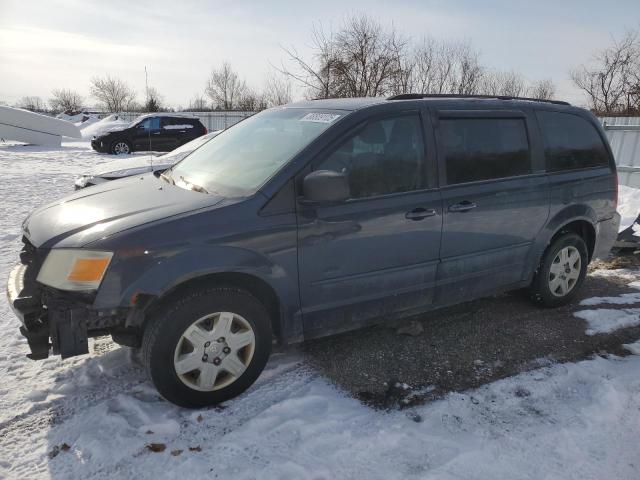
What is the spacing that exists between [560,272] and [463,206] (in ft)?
5.02

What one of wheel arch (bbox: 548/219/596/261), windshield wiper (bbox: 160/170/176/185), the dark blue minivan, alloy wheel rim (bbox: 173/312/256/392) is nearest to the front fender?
the dark blue minivan

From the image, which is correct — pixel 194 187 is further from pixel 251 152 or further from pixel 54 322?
pixel 54 322

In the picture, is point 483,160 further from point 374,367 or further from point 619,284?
point 619,284

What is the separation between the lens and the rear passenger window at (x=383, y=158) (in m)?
3.13

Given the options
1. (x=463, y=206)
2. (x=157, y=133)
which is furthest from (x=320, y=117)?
(x=157, y=133)

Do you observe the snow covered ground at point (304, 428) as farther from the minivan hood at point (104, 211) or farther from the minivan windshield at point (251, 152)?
the minivan windshield at point (251, 152)

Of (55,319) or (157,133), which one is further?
(157,133)

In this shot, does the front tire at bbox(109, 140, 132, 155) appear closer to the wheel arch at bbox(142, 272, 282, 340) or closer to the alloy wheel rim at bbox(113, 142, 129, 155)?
the alloy wheel rim at bbox(113, 142, 129, 155)

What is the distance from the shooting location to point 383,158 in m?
3.26

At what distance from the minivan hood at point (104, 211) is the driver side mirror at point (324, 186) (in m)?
0.54

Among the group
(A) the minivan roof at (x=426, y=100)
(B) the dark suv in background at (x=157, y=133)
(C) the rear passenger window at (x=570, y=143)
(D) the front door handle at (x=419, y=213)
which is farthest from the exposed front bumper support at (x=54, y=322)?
(B) the dark suv in background at (x=157, y=133)

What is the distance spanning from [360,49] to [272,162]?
13.3 m

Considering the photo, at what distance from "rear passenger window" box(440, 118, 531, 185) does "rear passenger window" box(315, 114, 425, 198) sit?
26cm

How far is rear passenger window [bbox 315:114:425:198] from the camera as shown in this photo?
10.3 feet
